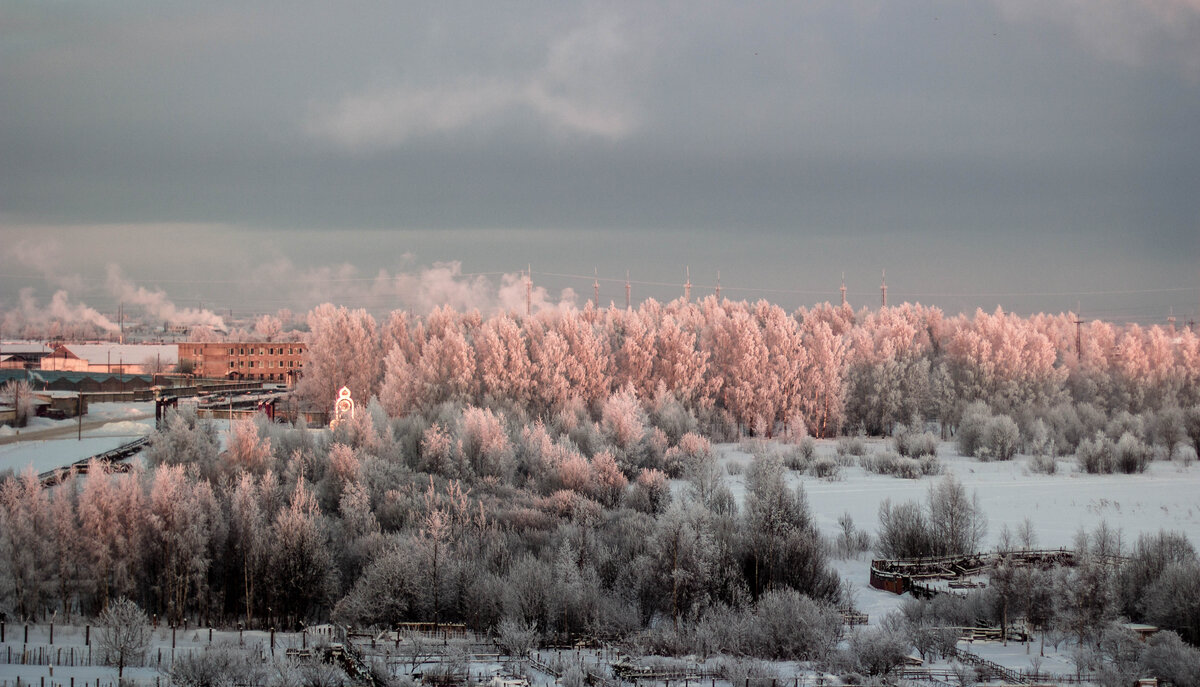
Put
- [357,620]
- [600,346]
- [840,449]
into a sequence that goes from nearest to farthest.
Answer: [357,620] → [840,449] → [600,346]

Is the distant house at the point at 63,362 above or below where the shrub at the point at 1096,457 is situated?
above

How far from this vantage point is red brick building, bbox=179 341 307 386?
87.9m

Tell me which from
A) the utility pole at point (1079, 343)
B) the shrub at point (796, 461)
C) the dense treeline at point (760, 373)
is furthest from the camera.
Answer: the utility pole at point (1079, 343)

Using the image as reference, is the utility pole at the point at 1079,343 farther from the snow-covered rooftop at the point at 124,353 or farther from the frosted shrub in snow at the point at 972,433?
the snow-covered rooftop at the point at 124,353

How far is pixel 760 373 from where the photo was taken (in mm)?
51594

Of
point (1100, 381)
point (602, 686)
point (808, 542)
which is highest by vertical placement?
point (1100, 381)

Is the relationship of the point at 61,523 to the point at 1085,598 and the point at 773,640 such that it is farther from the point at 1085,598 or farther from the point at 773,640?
the point at 1085,598

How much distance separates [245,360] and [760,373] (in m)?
55.7

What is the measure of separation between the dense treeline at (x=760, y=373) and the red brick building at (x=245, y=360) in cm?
3257

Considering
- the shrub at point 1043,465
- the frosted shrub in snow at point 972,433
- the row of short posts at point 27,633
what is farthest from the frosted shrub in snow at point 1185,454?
the row of short posts at point 27,633

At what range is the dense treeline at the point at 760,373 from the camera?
50031 millimetres

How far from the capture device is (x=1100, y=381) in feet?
185

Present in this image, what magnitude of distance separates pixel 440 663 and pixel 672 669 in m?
3.91

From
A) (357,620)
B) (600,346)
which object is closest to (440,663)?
(357,620)
